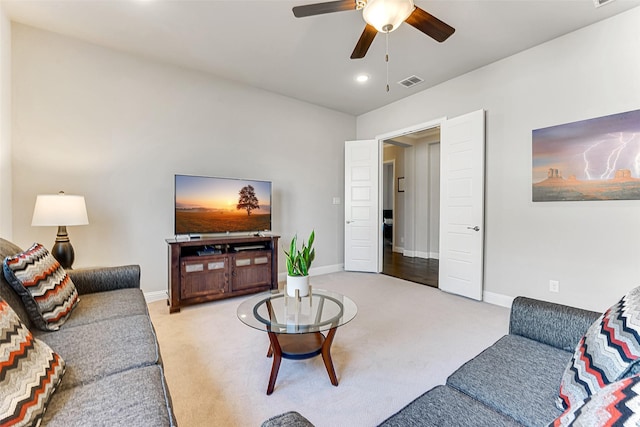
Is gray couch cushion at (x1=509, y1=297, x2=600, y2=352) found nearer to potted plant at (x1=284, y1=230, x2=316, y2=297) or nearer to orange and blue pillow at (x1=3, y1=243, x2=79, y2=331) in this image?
potted plant at (x1=284, y1=230, x2=316, y2=297)

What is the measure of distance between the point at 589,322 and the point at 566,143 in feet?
7.21

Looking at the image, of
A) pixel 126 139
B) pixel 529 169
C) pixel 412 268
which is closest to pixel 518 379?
pixel 529 169

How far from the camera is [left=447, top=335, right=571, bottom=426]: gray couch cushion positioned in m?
0.92

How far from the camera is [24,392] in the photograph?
2.74ft

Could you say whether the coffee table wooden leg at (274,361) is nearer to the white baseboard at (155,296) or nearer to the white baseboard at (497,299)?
the white baseboard at (155,296)

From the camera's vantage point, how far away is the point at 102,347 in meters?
1.29

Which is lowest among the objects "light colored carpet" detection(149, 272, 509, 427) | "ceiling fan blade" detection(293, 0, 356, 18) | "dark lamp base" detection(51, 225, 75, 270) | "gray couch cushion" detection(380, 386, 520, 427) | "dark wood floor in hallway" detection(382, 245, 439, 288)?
"light colored carpet" detection(149, 272, 509, 427)

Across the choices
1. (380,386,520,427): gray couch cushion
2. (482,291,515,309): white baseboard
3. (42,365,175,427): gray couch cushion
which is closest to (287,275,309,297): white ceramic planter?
(42,365,175,427): gray couch cushion

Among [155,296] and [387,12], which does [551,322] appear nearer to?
[387,12]

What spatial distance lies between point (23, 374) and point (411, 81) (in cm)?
423

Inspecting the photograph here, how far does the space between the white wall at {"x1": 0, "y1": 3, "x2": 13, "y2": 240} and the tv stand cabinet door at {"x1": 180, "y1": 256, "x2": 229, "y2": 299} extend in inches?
58.5

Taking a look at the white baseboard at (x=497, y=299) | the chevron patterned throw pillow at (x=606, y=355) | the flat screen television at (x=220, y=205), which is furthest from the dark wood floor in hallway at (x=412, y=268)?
the chevron patterned throw pillow at (x=606, y=355)

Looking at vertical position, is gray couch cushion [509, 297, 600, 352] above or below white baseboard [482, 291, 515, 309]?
above

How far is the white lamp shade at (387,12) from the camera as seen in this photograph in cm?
171
